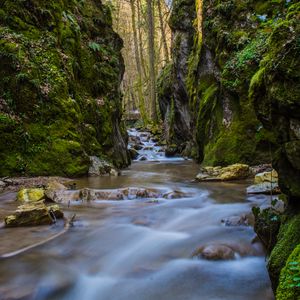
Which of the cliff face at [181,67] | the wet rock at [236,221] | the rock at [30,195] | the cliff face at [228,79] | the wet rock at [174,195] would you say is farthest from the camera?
the cliff face at [181,67]

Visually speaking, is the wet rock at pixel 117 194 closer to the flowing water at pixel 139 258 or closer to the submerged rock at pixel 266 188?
the flowing water at pixel 139 258

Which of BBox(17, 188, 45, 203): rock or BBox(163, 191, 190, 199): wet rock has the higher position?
BBox(17, 188, 45, 203): rock

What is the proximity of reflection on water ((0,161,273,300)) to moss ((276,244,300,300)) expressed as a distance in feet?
3.10

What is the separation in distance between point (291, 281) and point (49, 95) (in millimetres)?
9776

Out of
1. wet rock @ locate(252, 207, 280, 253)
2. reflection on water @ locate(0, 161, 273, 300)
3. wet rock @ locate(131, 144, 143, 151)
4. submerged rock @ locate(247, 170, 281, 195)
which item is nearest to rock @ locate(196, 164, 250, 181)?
submerged rock @ locate(247, 170, 281, 195)

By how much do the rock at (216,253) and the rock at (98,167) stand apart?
738 cm

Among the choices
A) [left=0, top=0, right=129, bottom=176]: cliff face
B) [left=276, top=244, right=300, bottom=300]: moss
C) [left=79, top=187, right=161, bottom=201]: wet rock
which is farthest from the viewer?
[left=0, top=0, right=129, bottom=176]: cliff face

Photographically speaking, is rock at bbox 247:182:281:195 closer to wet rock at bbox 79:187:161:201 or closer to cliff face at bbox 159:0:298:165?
cliff face at bbox 159:0:298:165

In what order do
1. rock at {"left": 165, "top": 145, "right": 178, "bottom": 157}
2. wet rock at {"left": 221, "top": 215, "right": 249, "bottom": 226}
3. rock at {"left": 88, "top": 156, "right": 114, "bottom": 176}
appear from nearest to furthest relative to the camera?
wet rock at {"left": 221, "top": 215, "right": 249, "bottom": 226} < rock at {"left": 88, "top": 156, "right": 114, "bottom": 176} < rock at {"left": 165, "top": 145, "right": 178, "bottom": 157}

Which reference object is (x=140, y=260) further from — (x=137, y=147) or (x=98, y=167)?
(x=137, y=147)

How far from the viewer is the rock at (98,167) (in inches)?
466

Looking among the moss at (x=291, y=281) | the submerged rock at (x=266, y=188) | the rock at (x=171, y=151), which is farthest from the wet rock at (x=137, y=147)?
the moss at (x=291, y=281)

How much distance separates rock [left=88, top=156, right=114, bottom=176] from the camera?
11828mm

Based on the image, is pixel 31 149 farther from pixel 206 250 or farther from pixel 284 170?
pixel 284 170
